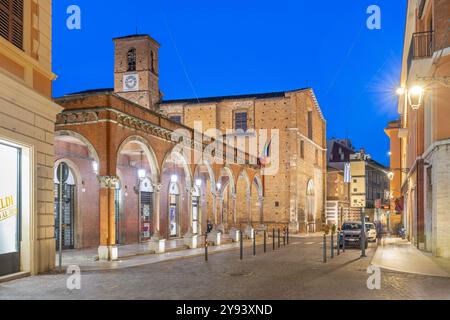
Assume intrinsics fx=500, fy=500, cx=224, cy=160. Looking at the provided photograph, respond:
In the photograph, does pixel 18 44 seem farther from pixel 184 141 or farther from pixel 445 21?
pixel 445 21

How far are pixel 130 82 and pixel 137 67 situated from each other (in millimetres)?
1479

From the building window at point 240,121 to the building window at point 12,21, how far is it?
34.0 meters

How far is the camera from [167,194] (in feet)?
99.5

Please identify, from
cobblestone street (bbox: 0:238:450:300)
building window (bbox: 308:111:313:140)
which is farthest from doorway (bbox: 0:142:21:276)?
building window (bbox: 308:111:313:140)

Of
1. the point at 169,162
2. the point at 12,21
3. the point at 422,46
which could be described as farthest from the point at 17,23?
the point at 169,162

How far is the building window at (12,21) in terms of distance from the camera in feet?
38.9

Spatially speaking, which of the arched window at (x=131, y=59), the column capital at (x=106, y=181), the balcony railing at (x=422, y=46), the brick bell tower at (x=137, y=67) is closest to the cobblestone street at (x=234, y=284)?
the column capital at (x=106, y=181)

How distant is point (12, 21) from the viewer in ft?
40.1

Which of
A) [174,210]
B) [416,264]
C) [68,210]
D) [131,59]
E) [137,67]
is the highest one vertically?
[131,59]

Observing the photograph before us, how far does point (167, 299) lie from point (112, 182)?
29.6 ft

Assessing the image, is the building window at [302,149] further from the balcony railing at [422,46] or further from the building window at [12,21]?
the building window at [12,21]

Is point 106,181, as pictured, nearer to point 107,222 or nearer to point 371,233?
point 107,222

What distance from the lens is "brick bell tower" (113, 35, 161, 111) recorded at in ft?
128

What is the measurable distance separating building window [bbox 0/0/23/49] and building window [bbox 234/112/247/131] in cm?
3398
